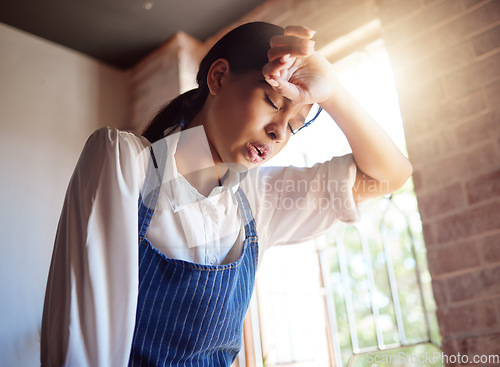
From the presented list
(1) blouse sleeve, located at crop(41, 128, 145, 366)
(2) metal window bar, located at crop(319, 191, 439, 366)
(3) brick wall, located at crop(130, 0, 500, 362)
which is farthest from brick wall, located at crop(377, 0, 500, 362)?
(1) blouse sleeve, located at crop(41, 128, 145, 366)

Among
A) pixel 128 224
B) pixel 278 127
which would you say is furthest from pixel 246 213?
pixel 128 224

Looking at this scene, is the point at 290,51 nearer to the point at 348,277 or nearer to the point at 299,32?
the point at 299,32

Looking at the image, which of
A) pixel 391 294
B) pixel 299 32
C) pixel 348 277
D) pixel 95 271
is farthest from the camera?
pixel 348 277

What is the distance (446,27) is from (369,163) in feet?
2.44

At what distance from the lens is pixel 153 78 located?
215 cm

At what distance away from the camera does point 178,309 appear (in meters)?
0.69

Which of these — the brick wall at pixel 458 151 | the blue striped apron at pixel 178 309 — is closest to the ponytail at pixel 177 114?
the blue striped apron at pixel 178 309

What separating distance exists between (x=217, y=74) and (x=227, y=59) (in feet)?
0.10

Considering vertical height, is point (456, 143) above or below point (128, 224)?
above

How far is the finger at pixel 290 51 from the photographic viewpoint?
2.14 feet

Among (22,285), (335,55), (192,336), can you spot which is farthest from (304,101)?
(22,285)

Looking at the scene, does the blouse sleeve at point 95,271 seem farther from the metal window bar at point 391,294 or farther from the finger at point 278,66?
the metal window bar at point 391,294

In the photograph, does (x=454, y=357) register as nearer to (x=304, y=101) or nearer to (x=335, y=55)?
(x=304, y=101)

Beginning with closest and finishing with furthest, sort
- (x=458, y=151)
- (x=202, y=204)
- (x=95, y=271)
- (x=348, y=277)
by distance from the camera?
(x=95, y=271) → (x=202, y=204) → (x=458, y=151) → (x=348, y=277)
